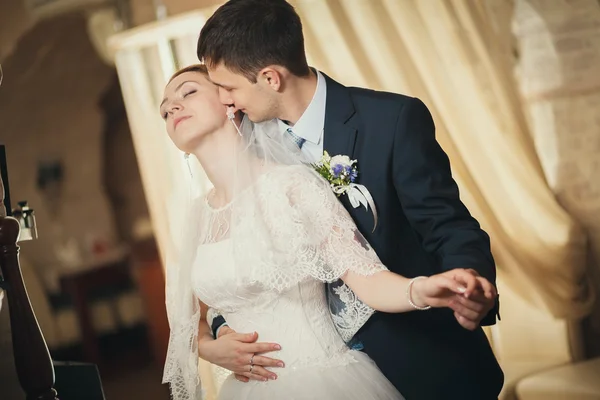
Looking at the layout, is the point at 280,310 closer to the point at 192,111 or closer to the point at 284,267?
the point at 284,267

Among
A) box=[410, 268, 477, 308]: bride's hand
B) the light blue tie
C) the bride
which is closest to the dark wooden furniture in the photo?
the bride

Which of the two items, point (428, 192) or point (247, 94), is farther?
point (247, 94)

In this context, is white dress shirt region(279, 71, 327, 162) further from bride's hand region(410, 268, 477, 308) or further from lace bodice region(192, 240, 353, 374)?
bride's hand region(410, 268, 477, 308)

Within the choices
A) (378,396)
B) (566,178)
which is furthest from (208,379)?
(566,178)

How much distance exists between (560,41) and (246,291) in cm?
209

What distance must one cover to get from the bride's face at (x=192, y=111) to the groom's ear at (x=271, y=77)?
152 millimetres

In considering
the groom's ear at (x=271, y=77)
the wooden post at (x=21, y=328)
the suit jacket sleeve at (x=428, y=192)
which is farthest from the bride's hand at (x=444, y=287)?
the wooden post at (x=21, y=328)

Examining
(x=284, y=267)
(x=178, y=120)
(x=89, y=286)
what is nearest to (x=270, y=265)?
(x=284, y=267)

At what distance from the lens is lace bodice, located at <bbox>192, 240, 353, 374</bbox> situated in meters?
1.92

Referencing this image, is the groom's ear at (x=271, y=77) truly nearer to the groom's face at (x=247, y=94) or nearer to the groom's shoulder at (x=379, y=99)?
the groom's face at (x=247, y=94)

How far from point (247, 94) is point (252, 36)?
0.16m

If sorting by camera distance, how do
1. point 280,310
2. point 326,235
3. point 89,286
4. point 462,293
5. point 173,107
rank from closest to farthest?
point 462,293 < point 326,235 < point 280,310 < point 173,107 < point 89,286

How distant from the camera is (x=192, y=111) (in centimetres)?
203

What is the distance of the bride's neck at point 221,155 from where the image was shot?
2023 millimetres
